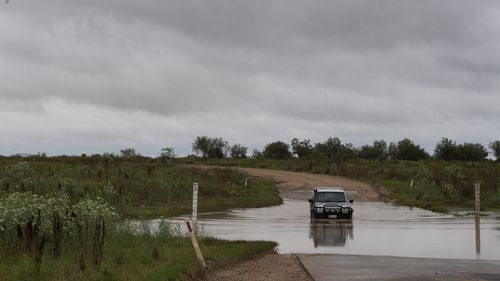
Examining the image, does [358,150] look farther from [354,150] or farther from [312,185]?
[312,185]

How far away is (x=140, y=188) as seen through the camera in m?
41.9

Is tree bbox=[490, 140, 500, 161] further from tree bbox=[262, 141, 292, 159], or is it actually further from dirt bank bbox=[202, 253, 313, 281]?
dirt bank bbox=[202, 253, 313, 281]

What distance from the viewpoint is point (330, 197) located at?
115 ft

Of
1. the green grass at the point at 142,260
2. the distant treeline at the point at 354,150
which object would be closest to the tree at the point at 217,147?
the distant treeline at the point at 354,150

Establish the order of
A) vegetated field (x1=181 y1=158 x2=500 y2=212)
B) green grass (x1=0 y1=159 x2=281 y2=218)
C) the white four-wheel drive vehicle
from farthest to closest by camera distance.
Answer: vegetated field (x1=181 y1=158 x2=500 y2=212) < green grass (x1=0 y1=159 x2=281 y2=218) < the white four-wheel drive vehicle

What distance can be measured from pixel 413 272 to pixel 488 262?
3330 millimetres

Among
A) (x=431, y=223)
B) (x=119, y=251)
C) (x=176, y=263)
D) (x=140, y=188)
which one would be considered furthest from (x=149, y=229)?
(x=140, y=188)

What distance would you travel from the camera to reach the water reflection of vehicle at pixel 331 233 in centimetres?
2370

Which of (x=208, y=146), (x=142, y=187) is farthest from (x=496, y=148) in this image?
(x=142, y=187)

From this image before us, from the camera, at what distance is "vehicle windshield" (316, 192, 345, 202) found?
3488 cm

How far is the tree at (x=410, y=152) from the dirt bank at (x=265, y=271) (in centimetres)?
8542

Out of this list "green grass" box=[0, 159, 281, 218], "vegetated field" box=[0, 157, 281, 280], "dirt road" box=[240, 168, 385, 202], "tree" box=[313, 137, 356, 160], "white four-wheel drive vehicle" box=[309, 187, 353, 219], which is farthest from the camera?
"tree" box=[313, 137, 356, 160]

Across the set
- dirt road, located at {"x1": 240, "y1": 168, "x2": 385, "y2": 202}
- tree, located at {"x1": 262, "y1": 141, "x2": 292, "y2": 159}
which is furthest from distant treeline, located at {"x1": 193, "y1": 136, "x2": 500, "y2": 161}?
dirt road, located at {"x1": 240, "y1": 168, "x2": 385, "y2": 202}

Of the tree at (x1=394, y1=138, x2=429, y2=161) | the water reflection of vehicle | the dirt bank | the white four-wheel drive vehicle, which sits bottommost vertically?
the dirt bank
